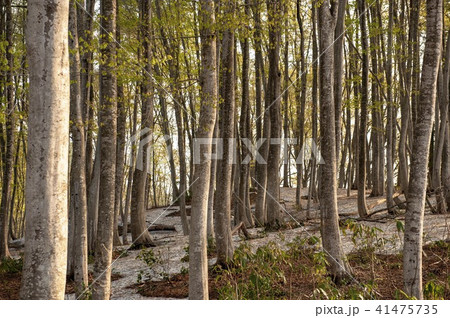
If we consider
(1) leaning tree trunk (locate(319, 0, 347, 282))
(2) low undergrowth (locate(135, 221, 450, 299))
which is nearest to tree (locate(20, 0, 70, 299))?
(2) low undergrowth (locate(135, 221, 450, 299))

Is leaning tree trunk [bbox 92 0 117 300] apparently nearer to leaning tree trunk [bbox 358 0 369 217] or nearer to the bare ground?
the bare ground

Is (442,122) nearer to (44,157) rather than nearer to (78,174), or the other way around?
(78,174)

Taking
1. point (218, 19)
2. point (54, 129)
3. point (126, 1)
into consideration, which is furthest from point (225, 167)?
point (126, 1)

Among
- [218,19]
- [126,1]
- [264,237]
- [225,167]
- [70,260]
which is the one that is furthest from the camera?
[126,1]

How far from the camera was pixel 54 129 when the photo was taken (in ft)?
11.4

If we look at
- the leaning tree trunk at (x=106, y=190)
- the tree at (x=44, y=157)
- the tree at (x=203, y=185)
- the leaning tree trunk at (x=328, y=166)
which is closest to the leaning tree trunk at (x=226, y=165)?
the leaning tree trunk at (x=328, y=166)

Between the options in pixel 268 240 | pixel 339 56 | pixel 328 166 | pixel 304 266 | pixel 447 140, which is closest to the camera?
pixel 304 266

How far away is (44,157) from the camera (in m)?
3.45

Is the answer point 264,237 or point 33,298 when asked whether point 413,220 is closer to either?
point 33,298

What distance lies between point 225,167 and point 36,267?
18.7ft

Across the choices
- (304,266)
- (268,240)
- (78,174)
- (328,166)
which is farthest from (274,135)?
(304,266)

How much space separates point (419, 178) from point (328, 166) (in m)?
2.13

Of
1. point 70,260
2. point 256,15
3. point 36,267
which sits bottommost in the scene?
point 70,260

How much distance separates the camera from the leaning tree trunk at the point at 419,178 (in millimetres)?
5465
